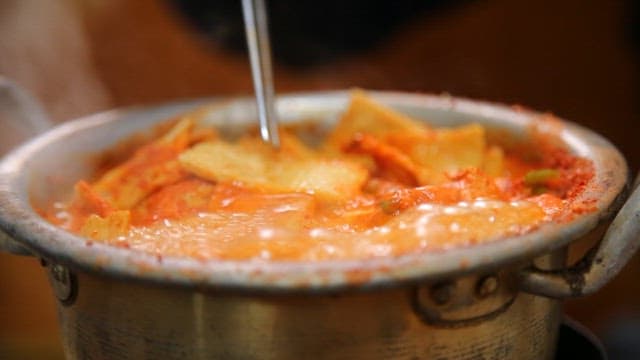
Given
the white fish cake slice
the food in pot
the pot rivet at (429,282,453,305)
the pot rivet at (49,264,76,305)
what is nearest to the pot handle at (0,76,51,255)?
the food in pot

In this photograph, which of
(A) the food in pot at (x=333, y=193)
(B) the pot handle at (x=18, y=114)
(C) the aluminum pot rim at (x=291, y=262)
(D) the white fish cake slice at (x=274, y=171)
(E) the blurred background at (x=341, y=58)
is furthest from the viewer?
(E) the blurred background at (x=341, y=58)

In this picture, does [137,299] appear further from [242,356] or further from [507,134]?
[507,134]

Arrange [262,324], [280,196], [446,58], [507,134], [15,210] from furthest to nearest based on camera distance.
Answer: [446,58], [507,134], [280,196], [15,210], [262,324]

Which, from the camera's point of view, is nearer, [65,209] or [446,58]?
[65,209]

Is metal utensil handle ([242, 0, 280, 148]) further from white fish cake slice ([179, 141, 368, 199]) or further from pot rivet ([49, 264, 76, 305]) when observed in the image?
pot rivet ([49, 264, 76, 305])

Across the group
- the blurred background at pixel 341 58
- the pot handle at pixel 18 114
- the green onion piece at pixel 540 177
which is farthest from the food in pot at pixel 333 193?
the blurred background at pixel 341 58

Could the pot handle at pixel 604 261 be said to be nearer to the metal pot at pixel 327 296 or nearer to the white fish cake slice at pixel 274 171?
the metal pot at pixel 327 296

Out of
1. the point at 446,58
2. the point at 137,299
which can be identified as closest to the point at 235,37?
the point at 446,58
